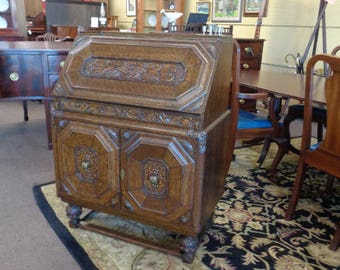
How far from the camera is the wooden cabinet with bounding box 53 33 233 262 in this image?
1.32m

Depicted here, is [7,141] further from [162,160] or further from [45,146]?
[162,160]

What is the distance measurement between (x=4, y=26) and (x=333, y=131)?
500cm

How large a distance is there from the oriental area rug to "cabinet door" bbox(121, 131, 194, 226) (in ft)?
0.81

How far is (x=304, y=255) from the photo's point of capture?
161cm

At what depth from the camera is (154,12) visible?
18.8 ft

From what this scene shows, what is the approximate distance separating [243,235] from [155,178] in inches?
26.3

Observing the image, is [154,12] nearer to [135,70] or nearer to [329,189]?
[329,189]

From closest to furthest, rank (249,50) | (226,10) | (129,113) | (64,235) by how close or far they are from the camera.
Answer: (129,113), (64,235), (249,50), (226,10)

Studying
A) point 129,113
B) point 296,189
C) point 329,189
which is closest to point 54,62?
point 129,113

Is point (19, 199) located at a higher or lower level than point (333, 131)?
lower

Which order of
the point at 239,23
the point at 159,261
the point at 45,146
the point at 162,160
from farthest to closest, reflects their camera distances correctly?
the point at 239,23, the point at 45,146, the point at 159,261, the point at 162,160

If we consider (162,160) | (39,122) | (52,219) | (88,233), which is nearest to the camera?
(162,160)

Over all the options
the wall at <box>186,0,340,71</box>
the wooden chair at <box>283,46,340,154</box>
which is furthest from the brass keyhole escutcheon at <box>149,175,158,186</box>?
the wall at <box>186,0,340,71</box>

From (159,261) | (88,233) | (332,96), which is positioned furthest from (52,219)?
(332,96)
